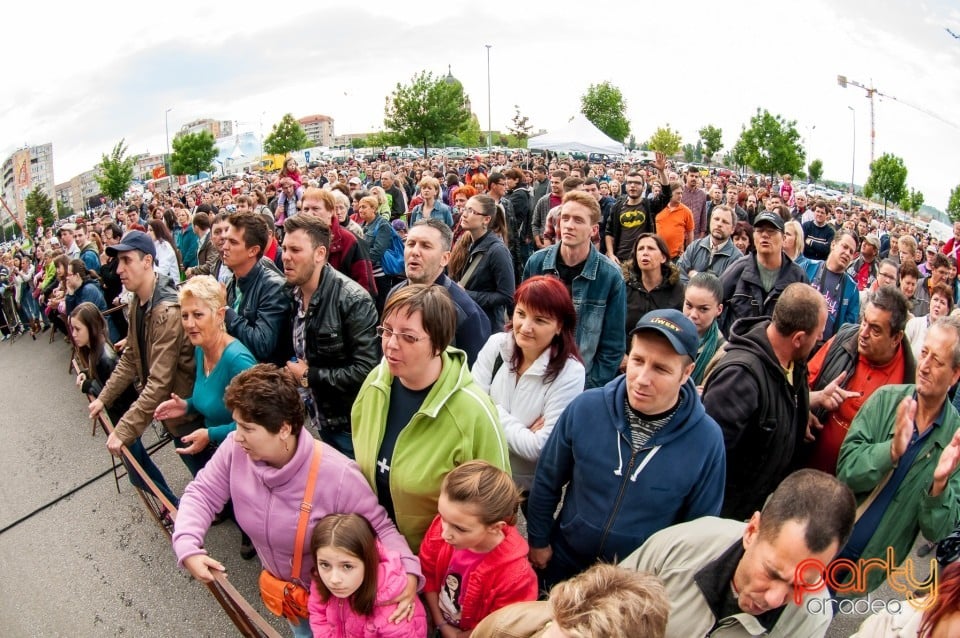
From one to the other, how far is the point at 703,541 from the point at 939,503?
47.3 inches

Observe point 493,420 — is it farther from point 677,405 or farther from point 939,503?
point 939,503

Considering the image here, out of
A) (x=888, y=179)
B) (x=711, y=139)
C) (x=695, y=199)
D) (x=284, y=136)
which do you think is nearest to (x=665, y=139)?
(x=711, y=139)

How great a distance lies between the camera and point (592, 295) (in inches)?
144

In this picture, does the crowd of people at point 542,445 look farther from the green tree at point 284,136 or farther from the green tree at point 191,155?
the green tree at point 284,136

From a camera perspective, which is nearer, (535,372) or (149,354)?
(535,372)

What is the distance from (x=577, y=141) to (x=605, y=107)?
187 ft

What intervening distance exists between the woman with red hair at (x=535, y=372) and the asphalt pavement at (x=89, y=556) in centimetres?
191

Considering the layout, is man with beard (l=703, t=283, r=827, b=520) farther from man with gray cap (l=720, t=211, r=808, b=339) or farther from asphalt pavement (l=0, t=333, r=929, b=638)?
man with gray cap (l=720, t=211, r=808, b=339)

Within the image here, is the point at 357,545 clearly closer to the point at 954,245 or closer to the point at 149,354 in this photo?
the point at 149,354

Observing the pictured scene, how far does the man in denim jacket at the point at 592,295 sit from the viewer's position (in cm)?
361

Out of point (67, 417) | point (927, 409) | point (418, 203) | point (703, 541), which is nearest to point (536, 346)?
point (703, 541)

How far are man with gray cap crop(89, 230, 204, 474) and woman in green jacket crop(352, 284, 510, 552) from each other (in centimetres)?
179

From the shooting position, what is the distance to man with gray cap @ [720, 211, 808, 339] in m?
4.38

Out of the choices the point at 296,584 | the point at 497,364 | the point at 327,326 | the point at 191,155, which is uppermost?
the point at 191,155
